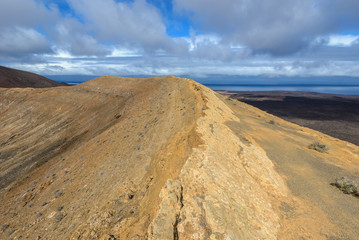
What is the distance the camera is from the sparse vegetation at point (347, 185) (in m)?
8.45

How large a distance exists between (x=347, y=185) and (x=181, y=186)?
845cm

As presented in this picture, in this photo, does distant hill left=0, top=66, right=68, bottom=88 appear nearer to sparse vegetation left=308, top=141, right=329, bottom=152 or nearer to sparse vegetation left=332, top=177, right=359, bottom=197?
sparse vegetation left=308, top=141, right=329, bottom=152

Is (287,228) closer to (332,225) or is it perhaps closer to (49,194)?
(332,225)

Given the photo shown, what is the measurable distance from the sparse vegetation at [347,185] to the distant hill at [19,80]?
90888 millimetres

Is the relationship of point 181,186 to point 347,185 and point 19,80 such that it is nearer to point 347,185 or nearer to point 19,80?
point 347,185

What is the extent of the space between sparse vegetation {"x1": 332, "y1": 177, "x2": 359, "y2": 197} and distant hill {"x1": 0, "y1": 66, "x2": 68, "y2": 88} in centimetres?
9089

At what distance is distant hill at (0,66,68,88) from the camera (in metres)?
67.4

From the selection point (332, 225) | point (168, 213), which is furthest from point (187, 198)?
point (332, 225)

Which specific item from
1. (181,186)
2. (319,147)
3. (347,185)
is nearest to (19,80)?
(181,186)

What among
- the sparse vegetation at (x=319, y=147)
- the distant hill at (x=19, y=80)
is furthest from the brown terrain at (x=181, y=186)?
the distant hill at (x=19, y=80)

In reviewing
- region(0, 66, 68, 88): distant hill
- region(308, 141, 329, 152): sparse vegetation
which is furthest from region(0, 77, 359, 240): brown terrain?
region(0, 66, 68, 88): distant hill

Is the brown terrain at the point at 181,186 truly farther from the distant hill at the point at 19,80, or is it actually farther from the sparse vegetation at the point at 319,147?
the distant hill at the point at 19,80

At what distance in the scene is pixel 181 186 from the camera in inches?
254

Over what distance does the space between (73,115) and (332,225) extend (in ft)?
99.3
